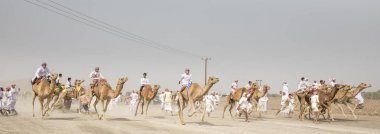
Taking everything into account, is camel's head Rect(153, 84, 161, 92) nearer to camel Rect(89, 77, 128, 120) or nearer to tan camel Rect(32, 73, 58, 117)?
camel Rect(89, 77, 128, 120)

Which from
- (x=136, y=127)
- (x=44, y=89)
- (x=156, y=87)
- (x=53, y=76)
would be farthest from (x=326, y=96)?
(x=44, y=89)

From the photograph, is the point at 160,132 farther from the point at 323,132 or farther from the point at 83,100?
the point at 83,100

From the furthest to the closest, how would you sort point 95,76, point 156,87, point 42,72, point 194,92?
point 156,87 → point 95,76 → point 42,72 → point 194,92

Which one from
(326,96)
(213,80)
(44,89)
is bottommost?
(326,96)

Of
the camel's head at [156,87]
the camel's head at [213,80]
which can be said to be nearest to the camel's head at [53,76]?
the camel's head at [213,80]

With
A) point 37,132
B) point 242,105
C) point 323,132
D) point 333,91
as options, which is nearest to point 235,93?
point 242,105

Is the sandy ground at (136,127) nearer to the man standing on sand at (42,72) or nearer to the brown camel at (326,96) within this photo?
the man standing on sand at (42,72)

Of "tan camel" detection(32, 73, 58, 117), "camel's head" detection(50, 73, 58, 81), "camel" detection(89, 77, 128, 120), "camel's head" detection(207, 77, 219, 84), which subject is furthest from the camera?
"camel" detection(89, 77, 128, 120)

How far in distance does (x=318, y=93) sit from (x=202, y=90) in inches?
360

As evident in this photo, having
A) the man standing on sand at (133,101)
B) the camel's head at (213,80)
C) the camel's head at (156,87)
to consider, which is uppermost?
the camel's head at (213,80)

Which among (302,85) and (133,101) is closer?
(302,85)

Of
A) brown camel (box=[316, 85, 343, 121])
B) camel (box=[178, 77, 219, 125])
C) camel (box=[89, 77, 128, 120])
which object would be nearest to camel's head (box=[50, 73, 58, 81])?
camel (box=[89, 77, 128, 120])

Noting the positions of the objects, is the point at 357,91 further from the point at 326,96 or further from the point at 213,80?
the point at 213,80

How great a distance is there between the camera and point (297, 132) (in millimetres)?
15844
